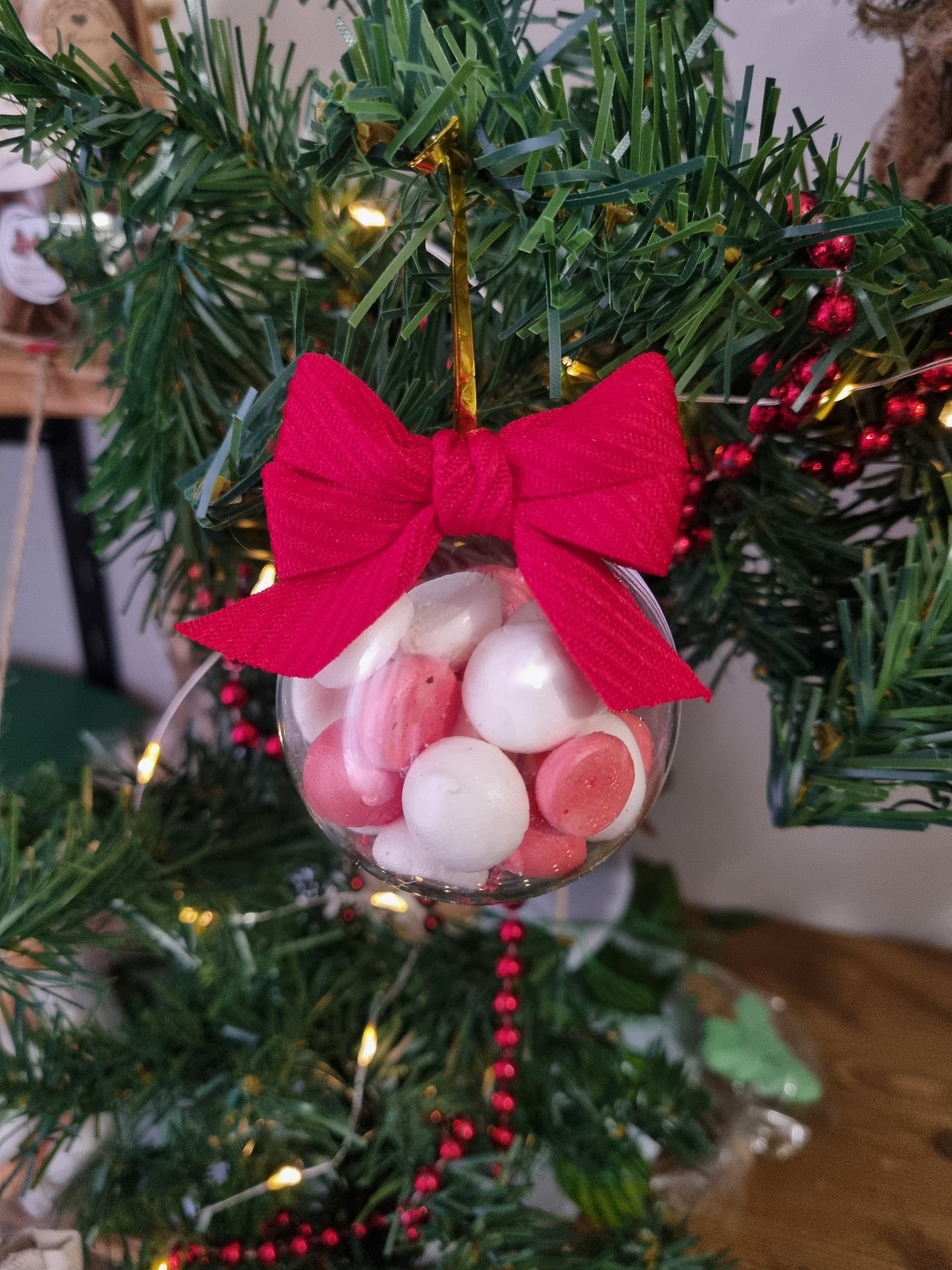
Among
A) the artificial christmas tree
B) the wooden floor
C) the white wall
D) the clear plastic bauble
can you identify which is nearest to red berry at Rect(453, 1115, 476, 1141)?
the artificial christmas tree

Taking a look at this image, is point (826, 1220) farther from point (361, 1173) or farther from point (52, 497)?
point (52, 497)

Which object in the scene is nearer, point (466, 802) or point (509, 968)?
point (466, 802)

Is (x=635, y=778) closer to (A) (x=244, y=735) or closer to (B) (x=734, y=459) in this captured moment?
(B) (x=734, y=459)

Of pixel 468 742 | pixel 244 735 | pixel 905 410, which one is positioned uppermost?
pixel 905 410

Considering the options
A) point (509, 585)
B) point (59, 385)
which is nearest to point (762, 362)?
point (509, 585)

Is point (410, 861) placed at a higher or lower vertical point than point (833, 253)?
lower

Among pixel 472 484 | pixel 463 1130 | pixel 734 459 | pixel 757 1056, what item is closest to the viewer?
pixel 472 484

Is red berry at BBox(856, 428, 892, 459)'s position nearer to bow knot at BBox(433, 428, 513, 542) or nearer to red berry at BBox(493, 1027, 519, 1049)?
bow knot at BBox(433, 428, 513, 542)
